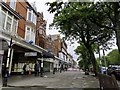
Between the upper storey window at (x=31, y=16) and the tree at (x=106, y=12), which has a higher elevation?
the upper storey window at (x=31, y=16)

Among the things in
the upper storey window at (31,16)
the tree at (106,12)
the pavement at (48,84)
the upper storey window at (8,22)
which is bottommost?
the pavement at (48,84)

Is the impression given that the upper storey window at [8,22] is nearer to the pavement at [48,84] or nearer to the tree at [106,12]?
the pavement at [48,84]

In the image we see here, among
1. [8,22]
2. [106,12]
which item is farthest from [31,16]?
[106,12]

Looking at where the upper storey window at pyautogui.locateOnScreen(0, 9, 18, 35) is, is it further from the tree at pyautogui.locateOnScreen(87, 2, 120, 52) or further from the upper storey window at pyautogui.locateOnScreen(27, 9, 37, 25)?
the tree at pyautogui.locateOnScreen(87, 2, 120, 52)

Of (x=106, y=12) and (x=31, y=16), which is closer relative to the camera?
(x=106, y=12)

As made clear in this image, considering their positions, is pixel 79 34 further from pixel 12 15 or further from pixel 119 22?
pixel 119 22

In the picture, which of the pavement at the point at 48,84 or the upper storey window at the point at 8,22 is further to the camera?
the upper storey window at the point at 8,22

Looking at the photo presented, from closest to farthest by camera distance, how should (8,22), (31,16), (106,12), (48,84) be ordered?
1. (106,12)
2. (48,84)
3. (8,22)
4. (31,16)

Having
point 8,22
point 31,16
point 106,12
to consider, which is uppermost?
point 31,16

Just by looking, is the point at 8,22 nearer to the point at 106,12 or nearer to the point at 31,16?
the point at 31,16

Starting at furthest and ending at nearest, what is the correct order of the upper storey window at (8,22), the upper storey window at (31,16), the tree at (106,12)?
the upper storey window at (31,16) → the upper storey window at (8,22) → the tree at (106,12)

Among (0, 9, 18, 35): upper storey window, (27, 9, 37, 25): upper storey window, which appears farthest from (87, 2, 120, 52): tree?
(27, 9, 37, 25): upper storey window

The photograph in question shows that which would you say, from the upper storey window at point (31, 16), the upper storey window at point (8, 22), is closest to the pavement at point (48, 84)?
the upper storey window at point (8, 22)

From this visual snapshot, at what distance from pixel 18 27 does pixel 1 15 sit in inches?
247
